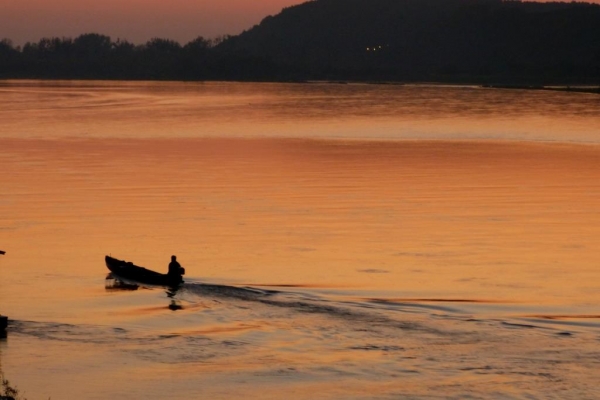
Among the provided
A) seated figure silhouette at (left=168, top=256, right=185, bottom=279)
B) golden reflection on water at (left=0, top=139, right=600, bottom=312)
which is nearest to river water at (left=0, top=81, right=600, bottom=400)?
golden reflection on water at (left=0, top=139, right=600, bottom=312)

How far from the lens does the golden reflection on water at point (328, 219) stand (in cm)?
2891

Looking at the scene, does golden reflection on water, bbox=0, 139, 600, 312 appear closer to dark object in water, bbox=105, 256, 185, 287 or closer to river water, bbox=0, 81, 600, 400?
river water, bbox=0, 81, 600, 400

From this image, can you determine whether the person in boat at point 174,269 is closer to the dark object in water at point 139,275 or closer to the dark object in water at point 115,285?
the dark object in water at point 139,275

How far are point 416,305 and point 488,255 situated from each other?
6825mm

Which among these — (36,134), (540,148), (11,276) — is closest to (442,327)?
(11,276)

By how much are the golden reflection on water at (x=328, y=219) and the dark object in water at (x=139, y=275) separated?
155cm

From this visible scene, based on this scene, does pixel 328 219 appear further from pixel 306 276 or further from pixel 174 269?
pixel 174 269

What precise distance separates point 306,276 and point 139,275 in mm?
4288

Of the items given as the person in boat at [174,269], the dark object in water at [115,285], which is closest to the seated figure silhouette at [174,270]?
the person in boat at [174,269]

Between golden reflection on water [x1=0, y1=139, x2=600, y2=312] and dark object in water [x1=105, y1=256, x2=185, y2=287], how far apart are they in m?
1.55

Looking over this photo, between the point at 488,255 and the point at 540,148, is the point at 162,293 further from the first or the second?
the point at 540,148

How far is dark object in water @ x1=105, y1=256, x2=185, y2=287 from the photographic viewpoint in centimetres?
2700

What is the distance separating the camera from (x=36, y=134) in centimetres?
8569

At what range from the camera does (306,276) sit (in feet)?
93.3
